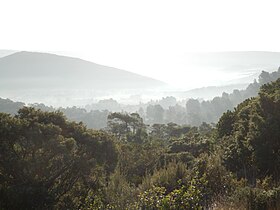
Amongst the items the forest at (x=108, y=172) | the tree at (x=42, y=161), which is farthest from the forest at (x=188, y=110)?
the forest at (x=108, y=172)

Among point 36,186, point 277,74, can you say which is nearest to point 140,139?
point 36,186

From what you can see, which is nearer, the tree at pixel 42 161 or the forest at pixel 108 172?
the forest at pixel 108 172

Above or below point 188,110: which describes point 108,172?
above

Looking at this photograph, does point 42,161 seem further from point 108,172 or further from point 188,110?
point 188,110

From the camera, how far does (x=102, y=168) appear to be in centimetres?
747

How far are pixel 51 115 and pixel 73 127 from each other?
58 cm

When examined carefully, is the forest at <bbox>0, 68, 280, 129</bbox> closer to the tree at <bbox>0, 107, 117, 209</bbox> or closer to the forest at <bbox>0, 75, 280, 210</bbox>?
the tree at <bbox>0, 107, 117, 209</bbox>

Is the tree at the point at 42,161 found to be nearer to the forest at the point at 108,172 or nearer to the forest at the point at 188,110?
the forest at the point at 108,172

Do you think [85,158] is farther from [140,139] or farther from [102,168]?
[140,139]

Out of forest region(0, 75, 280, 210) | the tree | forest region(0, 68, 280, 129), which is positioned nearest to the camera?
forest region(0, 75, 280, 210)

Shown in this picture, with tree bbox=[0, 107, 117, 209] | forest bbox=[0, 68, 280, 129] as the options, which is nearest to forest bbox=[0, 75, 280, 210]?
tree bbox=[0, 107, 117, 209]

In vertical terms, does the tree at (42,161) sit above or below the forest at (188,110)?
above

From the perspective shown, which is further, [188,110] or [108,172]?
[188,110]

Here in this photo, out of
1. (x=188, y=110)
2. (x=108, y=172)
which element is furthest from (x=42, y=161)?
(x=188, y=110)
